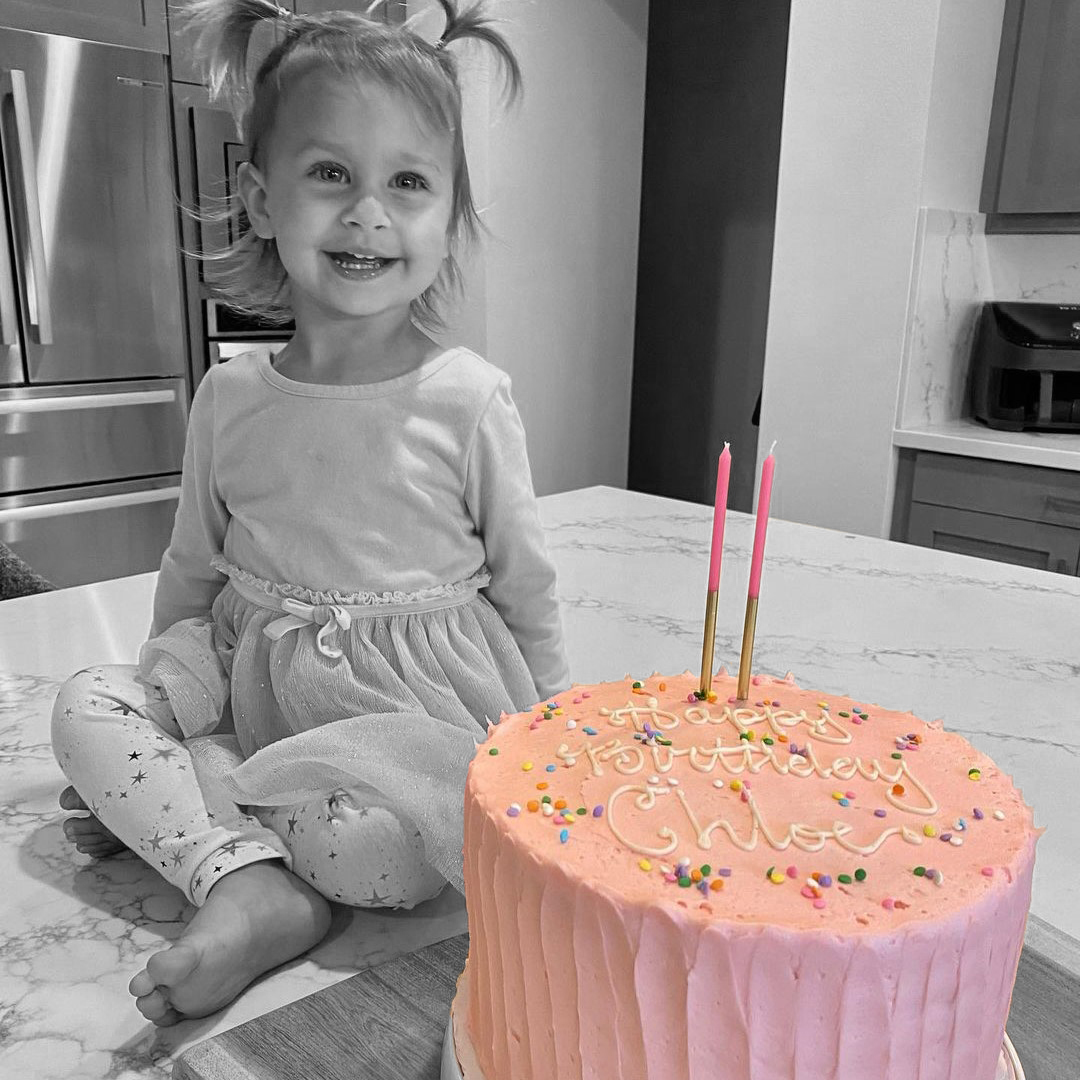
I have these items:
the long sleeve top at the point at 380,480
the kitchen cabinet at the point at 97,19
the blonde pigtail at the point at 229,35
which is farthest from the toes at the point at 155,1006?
the kitchen cabinet at the point at 97,19

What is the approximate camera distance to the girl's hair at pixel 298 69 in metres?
0.81

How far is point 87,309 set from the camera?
269 centimetres

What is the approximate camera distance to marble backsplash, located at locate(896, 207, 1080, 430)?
2607 millimetres

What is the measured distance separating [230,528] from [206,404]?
11cm

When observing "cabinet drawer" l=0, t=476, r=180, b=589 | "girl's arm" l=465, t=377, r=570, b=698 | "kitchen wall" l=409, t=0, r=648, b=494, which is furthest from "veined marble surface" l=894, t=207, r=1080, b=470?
"cabinet drawer" l=0, t=476, r=180, b=589

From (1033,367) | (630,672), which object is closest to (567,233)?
(1033,367)

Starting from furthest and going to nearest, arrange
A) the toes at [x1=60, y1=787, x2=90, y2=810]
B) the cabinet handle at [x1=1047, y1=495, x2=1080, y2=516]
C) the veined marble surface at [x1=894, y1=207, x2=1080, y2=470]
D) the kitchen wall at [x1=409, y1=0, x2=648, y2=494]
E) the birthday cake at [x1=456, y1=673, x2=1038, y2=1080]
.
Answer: the kitchen wall at [x1=409, y1=0, x2=648, y2=494] → the veined marble surface at [x1=894, y1=207, x2=1080, y2=470] → the cabinet handle at [x1=1047, y1=495, x2=1080, y2=516] → the toes at [x1=60, y1=787, x2=90, y2=810] → the birthday cake at [x1=456, y1=673, x2=1038, y2=1080]

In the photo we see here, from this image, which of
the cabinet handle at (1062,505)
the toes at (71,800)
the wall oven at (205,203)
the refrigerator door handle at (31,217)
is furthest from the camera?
the wall oven at (205,203)

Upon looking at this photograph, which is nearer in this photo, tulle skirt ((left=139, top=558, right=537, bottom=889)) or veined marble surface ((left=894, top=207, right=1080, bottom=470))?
tulle skirt ((left=139, top=558, right=537, bottom=889))

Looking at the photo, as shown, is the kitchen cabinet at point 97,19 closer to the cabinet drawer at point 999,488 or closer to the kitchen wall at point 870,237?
the kitchen wall at point 870,237

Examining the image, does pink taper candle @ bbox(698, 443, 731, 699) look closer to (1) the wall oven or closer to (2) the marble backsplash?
(2) the marble backsplash

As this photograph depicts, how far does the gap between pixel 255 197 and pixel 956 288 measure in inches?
90.4

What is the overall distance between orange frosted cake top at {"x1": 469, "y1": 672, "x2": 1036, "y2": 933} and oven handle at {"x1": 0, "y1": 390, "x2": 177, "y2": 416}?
7.62 ft

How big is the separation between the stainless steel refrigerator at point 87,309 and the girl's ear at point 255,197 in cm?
195
